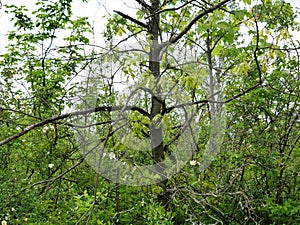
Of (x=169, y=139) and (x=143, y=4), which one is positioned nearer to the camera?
(x=143, y=4)

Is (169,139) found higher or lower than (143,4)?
lower

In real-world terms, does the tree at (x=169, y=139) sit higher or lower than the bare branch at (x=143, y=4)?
lower

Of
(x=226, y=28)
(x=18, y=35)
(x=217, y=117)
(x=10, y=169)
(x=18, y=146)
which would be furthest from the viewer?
(x=18, y=35)

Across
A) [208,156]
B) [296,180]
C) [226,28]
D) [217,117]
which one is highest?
[226,28]

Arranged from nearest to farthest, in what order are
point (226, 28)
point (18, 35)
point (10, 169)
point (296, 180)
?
point (226, 28), point (296, 180), point (10, 169), point (18, 35)

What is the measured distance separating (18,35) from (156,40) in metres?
3.53

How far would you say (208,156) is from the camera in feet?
12.8

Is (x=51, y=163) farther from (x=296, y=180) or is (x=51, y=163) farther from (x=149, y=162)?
(x=296, y=180)

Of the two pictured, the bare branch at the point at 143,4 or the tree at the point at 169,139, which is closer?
the tree at the point at 169,139

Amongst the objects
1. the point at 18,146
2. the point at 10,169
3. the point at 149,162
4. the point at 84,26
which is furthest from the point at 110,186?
the point at 84,26

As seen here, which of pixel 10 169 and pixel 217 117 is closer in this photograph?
pixel 217 117

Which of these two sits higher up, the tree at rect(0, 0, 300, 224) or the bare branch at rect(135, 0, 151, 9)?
the bare branch at rect(135, 0, 151, 9)

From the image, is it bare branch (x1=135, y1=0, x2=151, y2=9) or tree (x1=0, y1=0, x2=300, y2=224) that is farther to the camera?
bare branch (x1=135, y1=0, x2=151, y2=9)

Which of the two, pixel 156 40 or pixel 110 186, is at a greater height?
pixel 156 40
